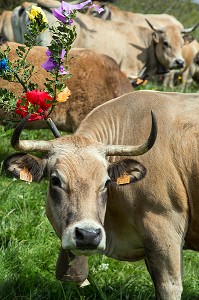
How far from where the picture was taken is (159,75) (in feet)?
56.8

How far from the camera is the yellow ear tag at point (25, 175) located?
6168mm

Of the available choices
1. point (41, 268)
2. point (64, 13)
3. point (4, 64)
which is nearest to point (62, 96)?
point (4, 64)

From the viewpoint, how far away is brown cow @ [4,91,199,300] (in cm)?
589

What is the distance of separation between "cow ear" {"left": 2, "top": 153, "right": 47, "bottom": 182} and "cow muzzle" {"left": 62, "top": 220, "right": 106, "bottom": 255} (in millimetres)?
679

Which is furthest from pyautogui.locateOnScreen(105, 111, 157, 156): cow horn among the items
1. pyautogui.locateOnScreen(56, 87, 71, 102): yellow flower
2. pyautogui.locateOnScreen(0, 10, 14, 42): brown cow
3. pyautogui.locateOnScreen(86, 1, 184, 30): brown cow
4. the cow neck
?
pyautogui.locateOnScreen(86, 1, 184, 30): brown cow

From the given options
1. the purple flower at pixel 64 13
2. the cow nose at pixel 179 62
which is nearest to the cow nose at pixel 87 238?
the purple flower at pixel 64 13

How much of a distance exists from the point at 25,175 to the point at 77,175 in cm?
52

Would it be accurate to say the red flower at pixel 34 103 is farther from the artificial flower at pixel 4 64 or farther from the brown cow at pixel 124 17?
the brown cow at pixel 124 17

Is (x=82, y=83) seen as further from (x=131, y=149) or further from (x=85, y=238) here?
(x=85, y=238)

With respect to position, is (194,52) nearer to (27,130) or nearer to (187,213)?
(27,130)

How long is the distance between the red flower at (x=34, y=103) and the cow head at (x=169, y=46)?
35.9 feet

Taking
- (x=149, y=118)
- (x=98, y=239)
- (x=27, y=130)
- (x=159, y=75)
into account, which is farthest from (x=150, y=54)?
(x=98, y=239)

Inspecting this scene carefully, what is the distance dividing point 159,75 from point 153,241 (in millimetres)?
11316

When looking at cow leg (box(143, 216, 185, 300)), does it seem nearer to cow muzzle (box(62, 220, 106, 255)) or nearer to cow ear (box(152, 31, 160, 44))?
cow muzzle (box(62, 220, 106, 255))
